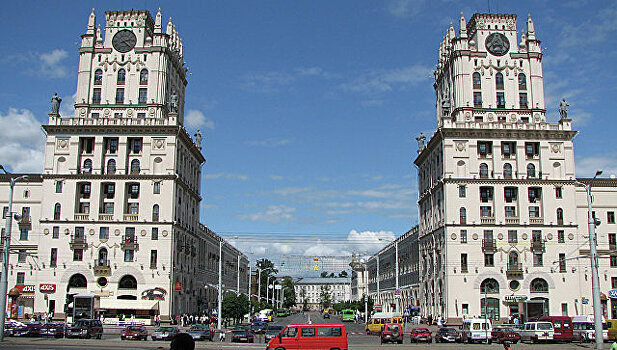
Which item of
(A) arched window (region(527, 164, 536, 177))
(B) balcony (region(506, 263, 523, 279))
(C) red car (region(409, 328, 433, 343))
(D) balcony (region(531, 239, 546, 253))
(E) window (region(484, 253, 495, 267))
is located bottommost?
(C) red car (region(409, 328, 433, 343))

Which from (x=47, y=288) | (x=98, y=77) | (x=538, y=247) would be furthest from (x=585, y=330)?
(x=98, y=77)

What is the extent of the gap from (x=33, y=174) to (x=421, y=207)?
190ft

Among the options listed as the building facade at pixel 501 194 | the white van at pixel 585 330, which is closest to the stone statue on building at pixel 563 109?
the building facade at pixel 501 194

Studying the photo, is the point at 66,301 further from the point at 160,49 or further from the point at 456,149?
the point at 456,149

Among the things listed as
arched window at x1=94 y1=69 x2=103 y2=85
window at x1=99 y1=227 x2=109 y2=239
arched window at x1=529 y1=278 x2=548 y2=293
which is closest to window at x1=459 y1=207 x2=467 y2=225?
arched window at x1=529 y1=278 x2=548 y2=293

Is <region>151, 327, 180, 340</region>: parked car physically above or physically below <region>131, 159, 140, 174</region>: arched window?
below

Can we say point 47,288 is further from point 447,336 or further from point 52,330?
point 447,336

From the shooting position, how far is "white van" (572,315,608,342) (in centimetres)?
5342

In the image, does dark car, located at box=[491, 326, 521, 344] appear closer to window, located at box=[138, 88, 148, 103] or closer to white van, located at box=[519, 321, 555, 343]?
white van, located at box=[519, 321, 555, 343]

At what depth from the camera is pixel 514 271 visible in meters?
76.8

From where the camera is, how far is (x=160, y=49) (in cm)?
8462

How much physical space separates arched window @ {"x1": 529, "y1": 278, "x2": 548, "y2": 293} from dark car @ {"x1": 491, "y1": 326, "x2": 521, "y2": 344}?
2450 cm

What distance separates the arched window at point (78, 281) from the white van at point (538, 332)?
52039mm

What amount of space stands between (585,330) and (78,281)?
57965 millimetres
